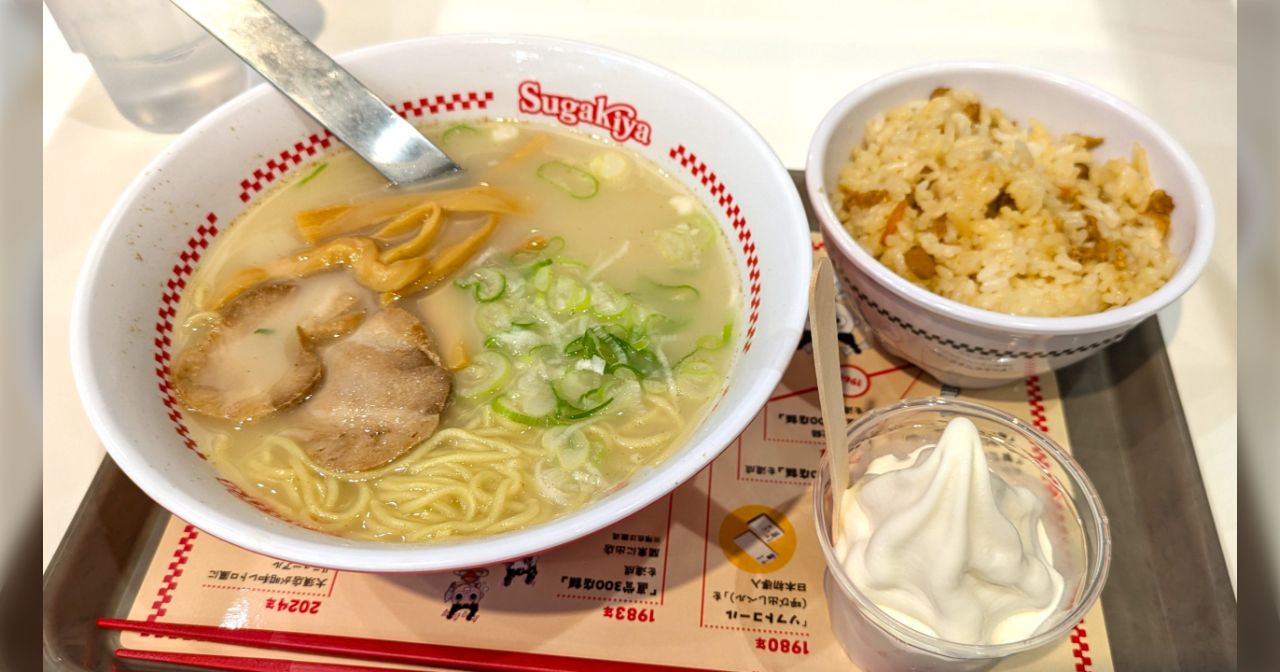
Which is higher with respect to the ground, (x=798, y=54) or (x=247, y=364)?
(x=798, y=54)

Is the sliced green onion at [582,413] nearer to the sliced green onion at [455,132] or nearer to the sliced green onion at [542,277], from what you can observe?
the sliced green onion at [542,277]

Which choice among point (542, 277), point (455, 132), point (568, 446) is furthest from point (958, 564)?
point (455, 132)

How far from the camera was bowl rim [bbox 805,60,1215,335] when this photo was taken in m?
1.41

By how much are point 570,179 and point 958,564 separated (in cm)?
112

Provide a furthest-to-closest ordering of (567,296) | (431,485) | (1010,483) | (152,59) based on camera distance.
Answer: (152,59)
(567,296)
(1010,483)
(431,485)

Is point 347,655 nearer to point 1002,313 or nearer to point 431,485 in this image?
point 431,485

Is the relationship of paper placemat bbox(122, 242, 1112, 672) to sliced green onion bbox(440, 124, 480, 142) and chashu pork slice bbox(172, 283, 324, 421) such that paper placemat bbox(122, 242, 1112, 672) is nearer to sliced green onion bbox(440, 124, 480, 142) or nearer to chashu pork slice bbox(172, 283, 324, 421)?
chashu pork slice bbox(172, 283, 324, 421)

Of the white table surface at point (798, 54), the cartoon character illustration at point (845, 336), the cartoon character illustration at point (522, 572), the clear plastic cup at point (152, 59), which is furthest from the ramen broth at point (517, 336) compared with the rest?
the clear plastic cup at point (152, 59)

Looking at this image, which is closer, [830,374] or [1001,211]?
[830,374]

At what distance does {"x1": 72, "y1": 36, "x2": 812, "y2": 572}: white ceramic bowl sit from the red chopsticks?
261 mm

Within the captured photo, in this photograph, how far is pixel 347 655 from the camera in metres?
1.29

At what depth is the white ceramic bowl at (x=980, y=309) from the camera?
4.72ft

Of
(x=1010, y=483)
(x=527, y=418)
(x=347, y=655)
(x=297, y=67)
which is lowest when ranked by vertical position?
(x=347, y=655)
